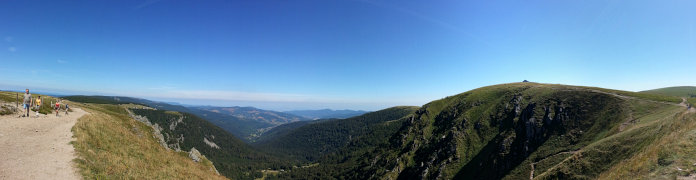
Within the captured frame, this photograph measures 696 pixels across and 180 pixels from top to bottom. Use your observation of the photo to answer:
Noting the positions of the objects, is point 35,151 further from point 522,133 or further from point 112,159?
point 522,133

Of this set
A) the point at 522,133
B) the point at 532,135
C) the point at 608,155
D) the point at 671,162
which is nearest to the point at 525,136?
the point at 522,133

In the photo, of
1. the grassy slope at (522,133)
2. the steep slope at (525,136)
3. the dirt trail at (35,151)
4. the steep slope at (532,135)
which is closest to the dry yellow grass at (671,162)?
the steep slope at (532,135)

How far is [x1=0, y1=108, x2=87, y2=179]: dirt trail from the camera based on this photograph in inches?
485

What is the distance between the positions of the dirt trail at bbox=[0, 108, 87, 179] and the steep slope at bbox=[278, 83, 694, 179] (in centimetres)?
4433

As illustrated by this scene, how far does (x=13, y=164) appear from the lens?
12.7 m

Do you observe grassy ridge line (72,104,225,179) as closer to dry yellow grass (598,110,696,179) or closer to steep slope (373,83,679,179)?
dry yellow grass (598,110,696,179)

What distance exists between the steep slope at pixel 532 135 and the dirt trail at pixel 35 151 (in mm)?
44329

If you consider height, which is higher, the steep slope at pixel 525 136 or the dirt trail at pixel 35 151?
the dirt trail at pixel 35 151

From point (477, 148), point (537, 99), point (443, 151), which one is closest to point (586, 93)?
point (537, 99)

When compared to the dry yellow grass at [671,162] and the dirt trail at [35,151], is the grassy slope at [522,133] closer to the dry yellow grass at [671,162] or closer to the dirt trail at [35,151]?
the dry yellow grass at [671,162]

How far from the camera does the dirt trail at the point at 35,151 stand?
1231 cm

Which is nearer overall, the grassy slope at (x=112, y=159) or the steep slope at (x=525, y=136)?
the grassy slope at (x=112, y=159)

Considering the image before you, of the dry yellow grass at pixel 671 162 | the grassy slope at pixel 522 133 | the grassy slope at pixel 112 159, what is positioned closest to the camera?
the dry yellow grass at pixel 671 162

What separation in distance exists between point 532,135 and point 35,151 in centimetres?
11881
